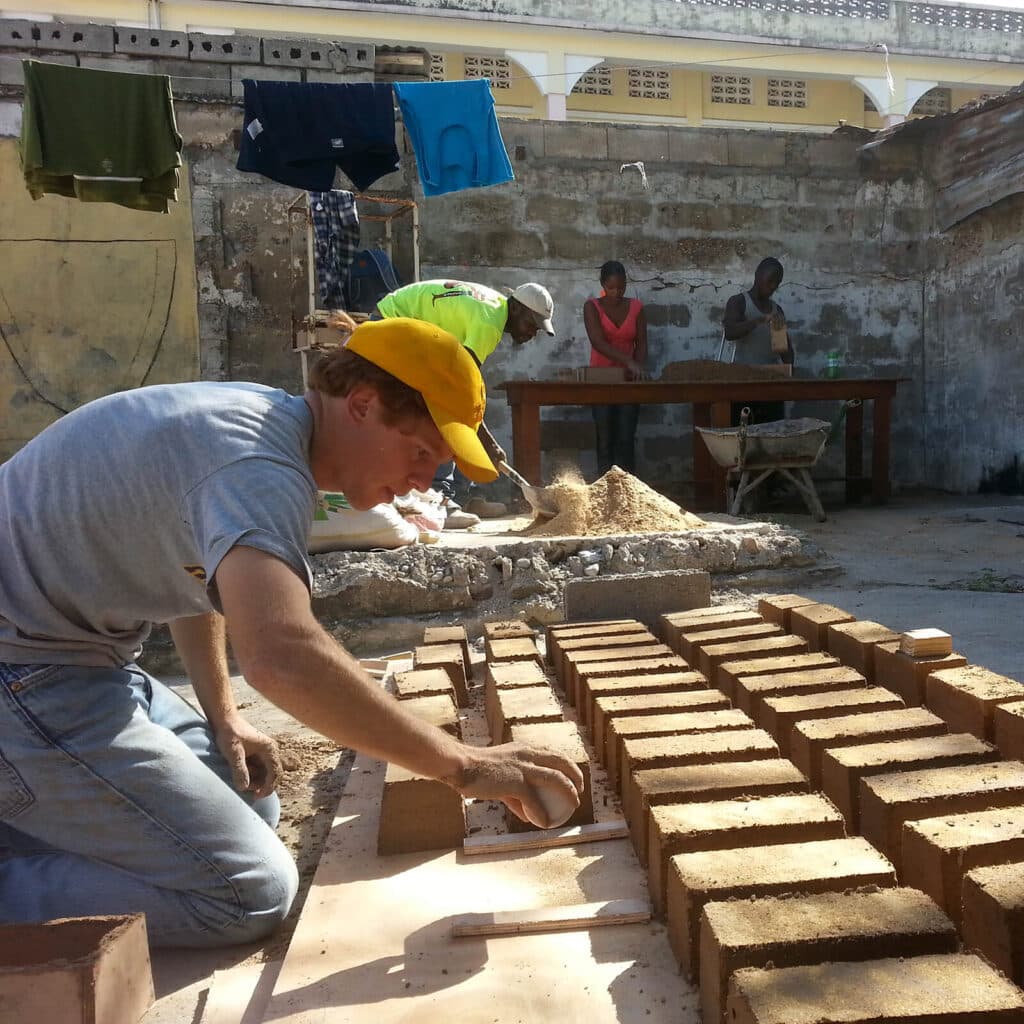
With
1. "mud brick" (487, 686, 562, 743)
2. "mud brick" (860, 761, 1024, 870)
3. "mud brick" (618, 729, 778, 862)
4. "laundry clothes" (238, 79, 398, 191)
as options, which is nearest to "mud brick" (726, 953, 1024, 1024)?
"mud brick" (860, 761, 1024, 870)

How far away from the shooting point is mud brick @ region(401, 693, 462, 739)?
104 inches

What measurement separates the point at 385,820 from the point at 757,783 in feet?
2.79

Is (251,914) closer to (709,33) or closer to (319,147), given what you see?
(319,147)

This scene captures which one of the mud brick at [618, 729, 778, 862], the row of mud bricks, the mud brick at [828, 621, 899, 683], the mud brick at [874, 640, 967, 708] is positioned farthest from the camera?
the mud brick at [828, 621, 899, 683]

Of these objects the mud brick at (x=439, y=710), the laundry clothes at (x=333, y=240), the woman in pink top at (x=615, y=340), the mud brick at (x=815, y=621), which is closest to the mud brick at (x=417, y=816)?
the mud brick at (x=439, y=710)

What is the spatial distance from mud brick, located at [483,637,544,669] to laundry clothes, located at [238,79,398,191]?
443 cm

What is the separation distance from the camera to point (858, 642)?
3.16 meters

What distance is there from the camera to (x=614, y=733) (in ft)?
8.43

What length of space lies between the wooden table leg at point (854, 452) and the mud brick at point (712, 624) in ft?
17.4

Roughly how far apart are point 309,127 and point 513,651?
186 inches

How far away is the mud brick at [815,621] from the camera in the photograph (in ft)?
11.3

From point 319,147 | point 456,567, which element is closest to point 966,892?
point 456,567

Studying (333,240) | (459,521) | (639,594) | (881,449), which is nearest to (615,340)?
(881,449)

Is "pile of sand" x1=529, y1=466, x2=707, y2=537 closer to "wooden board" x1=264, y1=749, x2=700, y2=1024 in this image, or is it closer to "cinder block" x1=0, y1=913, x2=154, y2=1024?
"wooden board" x1=264, y1=749, x2=700, y2=1024
